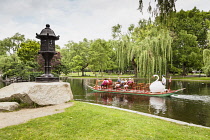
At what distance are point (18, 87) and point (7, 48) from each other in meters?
60.5

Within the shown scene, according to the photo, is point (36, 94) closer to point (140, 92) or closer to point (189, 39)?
point (140, 92)

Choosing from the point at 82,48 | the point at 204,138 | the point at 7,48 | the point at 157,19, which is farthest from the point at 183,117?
the point at 7,48

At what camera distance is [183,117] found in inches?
339

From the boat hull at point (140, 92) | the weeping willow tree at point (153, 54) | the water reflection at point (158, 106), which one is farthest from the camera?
the weeping willow tree at point (153, 54)

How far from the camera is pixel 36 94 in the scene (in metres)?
7.57

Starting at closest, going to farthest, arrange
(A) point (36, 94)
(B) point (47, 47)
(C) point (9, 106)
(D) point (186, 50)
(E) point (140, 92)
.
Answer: (C) point (9, 106) < (A) point (36, 94) < (B) point (47, 47) < (E) point (140, 92) < (D) point (186, 50)

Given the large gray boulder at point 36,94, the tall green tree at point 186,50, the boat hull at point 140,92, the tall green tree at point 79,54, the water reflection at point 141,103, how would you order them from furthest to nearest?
the tall green tree at point 79,54
the tall green tree at point 186,50
the boat hull at point 140,92
the water reflection at point 141,103
the large gray boulder at point 36,94

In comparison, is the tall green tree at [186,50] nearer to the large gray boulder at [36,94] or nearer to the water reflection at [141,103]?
the water reflection at [141,103]

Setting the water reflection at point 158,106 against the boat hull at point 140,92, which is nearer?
the water reflection at point 158,106

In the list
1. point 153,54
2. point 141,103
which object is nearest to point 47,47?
point 141,103

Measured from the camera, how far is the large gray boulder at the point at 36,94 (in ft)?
24.6

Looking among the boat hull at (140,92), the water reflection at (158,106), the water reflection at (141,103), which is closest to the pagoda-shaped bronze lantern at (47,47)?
the water reflection at (141,103)

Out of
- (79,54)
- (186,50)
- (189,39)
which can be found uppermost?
(189,39)

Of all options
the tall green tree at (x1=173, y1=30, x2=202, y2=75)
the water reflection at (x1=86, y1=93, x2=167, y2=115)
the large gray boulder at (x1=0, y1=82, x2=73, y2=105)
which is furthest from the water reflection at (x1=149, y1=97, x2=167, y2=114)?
the tall green tree at (x1=173, y1=30, x2=202, y2=75)
